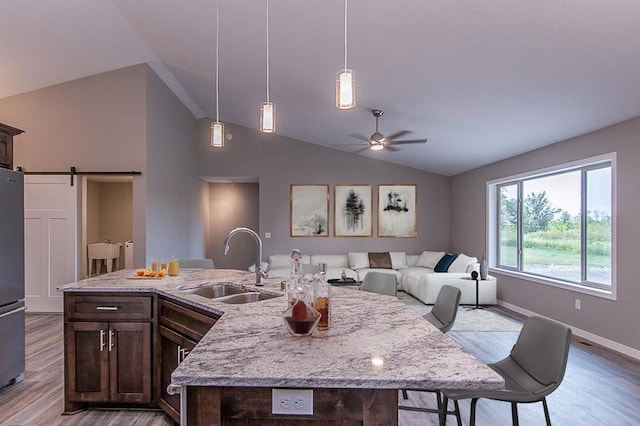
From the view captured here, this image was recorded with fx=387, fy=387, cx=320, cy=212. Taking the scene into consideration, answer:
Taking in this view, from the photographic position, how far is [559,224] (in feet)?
17.3

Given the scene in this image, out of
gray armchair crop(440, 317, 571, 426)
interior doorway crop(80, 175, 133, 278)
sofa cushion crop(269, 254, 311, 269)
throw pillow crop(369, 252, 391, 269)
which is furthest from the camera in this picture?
interior doorway crop(80, 175, 133, 278)

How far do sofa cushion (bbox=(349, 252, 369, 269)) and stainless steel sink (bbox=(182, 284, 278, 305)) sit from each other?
5275mm

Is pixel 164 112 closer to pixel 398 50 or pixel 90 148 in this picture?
pixel 90 148

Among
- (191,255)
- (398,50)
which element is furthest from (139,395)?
(191,255)

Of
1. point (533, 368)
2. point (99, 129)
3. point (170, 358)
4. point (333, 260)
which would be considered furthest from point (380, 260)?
point (533, 368)

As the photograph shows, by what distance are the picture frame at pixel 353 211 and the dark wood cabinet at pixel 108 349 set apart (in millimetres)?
6009

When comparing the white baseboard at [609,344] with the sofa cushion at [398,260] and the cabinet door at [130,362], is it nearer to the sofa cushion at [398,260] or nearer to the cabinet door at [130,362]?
the sofa cushion at [398,260]

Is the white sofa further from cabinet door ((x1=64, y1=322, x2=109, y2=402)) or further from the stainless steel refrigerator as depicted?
cabinet door ((x1=64, y1=322, x2=109, y2=402))

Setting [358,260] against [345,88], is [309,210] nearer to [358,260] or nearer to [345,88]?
[358,260]

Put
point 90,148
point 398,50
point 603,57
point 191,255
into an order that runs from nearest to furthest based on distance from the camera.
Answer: point 603,57 < point 398,50 < point 90,148 < point 191,255

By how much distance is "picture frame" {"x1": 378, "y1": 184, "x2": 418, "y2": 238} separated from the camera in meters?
8.40

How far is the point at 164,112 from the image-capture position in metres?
6.16

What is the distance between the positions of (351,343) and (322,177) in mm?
6979

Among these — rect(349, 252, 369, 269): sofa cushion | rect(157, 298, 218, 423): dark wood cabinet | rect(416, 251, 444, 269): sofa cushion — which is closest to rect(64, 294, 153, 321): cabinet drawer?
rect(157, 298, 218, 423): dark wood cabinet
